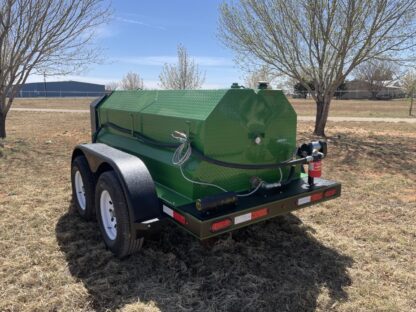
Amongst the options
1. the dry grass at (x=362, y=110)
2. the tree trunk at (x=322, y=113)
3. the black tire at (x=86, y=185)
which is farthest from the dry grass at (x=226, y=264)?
the dry grass at (x=362, y=110)

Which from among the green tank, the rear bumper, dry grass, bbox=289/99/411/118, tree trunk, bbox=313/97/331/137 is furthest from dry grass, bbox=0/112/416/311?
dry grass, bbox=289/99/411/118

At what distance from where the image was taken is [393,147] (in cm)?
994

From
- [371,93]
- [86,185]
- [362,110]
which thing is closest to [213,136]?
[86,185]

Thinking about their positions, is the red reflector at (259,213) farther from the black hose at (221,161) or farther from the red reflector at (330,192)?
the red reflector at (330,192)

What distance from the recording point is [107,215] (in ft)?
11.7

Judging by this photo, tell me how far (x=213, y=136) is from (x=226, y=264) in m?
1.20

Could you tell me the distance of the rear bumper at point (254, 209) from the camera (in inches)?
106

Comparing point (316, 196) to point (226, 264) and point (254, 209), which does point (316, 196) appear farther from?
point (226, 264)

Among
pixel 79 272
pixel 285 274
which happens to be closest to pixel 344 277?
pixel 285 274

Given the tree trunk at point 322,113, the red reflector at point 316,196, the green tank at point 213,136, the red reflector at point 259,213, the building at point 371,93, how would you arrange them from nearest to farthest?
the red reflector at point 259,213 → the green tank at point 213,136 → the red reflector at point 316,196 → the tree trunk at point 322,113 → the building at point 371,93

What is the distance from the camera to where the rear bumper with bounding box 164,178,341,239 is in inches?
106

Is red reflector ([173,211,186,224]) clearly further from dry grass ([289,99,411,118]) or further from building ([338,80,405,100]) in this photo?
building ([338,80,405,100])

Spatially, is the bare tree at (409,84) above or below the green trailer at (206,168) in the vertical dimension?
above

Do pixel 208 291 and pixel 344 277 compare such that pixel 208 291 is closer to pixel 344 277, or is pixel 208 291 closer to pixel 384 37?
pixel 344 277
